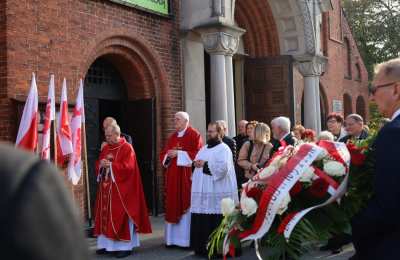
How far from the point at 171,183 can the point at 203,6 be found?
4356 millimetres

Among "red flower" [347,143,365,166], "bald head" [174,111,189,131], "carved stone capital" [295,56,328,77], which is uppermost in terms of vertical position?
"carved stone capital" [295,56,328,77]

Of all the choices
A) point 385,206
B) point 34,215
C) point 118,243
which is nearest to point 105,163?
point 118,243

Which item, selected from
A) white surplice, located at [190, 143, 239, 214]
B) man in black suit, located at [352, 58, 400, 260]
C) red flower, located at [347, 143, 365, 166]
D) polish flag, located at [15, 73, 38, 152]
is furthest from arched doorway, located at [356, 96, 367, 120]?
man in black suit, located at [352, 58, 400, 260]

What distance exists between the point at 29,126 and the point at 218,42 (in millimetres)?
4610

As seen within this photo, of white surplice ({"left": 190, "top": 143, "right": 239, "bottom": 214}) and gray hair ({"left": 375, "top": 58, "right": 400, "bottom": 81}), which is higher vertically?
gray hair ({"left": 375, "top": 58, "right": 400, "bottom": 81})

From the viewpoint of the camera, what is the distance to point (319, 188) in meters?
2.88

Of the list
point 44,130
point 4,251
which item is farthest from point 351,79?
point 4,251

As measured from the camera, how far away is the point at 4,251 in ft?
2.92

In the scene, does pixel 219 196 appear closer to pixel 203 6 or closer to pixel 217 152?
pixel 217 152

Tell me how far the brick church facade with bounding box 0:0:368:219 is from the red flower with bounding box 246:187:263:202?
19.0ft

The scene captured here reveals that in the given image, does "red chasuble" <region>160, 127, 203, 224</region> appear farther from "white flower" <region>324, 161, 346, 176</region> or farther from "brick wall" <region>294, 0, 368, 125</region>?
"brick wall" <region>294, 0, 368, 125</region>

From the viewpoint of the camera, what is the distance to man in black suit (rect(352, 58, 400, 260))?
245 cm

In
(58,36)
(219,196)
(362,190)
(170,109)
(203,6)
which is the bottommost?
(219,196)

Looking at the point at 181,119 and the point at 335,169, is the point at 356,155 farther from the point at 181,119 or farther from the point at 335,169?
the point at 181,119
